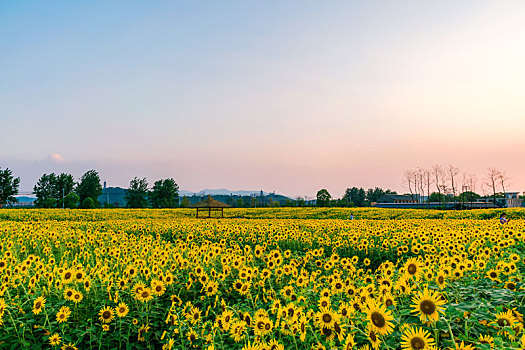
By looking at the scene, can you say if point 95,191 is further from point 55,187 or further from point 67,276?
point 67,276

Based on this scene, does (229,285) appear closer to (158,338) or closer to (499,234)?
(158,338)

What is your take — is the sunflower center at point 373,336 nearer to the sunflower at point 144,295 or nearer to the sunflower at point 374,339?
the sunflower at point 374,339

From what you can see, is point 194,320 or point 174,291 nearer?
point 194,320

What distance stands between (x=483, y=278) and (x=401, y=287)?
1.44 meters

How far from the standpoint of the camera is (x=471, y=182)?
6850cm

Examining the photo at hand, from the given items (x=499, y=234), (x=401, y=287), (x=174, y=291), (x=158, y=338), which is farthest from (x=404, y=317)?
(x=499, y=234)

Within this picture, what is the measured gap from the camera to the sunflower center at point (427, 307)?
75.5 inches

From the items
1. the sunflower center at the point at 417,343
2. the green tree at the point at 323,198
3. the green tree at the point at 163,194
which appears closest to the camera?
the sunflower center at the point at 417,343

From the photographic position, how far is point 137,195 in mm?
62125

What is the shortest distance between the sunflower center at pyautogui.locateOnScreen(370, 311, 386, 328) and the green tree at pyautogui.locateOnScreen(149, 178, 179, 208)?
199 ft

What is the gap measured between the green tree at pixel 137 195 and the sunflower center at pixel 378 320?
6274 cm

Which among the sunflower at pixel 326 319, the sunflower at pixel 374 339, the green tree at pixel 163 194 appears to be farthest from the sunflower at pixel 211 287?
the green tree at pixel 163 194

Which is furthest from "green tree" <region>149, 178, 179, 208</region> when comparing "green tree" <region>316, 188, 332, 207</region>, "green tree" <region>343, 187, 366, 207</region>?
"green tree" <region>343, 187, 366, 207</region>

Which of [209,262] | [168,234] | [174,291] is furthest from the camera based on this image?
[168,234]
